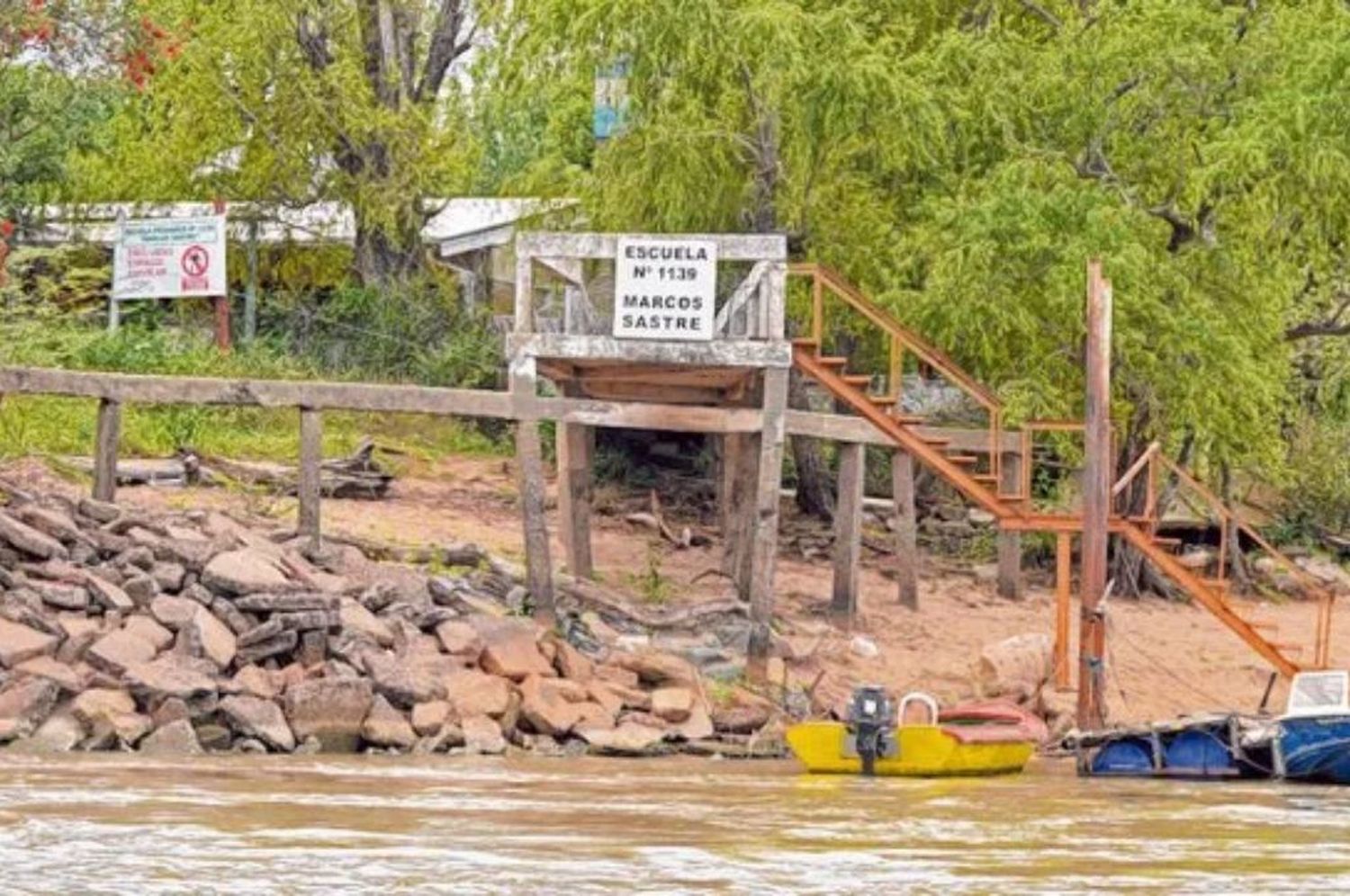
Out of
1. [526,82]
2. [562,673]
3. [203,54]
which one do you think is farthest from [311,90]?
[562,673]

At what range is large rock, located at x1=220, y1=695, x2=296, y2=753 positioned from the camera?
2794 centimetres

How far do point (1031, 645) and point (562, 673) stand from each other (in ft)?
18.3

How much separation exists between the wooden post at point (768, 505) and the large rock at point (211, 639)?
19.3 ft

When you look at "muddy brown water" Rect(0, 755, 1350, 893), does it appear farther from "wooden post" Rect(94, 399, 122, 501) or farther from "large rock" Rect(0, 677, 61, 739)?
"wooden post" Rect(94, 399, 122, 501)

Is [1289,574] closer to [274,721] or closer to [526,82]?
[526,82]

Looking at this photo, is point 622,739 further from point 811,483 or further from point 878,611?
point 811,483

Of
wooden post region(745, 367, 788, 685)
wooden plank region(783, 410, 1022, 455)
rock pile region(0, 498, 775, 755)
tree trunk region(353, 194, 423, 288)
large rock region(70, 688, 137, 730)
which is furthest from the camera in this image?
tree trunk region(353, 194, 423, 288)

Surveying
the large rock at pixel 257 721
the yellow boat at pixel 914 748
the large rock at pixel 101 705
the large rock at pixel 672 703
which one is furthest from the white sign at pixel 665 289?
the large rock at pixel 101 705

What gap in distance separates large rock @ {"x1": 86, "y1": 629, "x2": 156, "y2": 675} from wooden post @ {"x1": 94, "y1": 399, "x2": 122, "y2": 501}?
3385 mm

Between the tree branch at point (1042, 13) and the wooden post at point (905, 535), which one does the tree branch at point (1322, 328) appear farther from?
the wooden post at point (905, 535)

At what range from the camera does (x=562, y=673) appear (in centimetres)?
3064

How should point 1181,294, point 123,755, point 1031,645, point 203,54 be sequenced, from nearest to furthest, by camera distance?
1. point 123,755
2. point 1031,645
3. point 1181,294
4. point 203,54

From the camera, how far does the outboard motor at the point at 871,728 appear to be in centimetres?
2889

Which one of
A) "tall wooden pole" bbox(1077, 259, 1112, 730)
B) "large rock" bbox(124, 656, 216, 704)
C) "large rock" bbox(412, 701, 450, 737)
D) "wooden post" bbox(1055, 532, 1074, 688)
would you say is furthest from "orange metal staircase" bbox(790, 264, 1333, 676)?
"large rock" bbox(124, 656, 216, 704)
